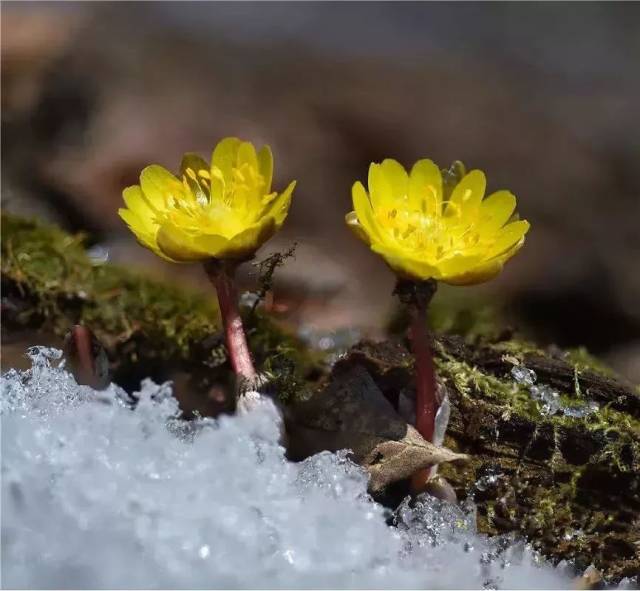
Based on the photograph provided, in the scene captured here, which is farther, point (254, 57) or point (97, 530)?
point (254, 57)

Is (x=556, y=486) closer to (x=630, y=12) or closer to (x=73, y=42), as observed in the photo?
(x=73, y=42)

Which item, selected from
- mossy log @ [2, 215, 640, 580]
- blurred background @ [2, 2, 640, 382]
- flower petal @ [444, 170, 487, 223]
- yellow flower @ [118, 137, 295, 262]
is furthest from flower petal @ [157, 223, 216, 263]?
blurred background @ [2, 2, 640, 382]

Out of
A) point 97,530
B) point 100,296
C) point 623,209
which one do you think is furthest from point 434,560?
point 623,209

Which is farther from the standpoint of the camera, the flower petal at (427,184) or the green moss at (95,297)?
the green moss at (95,297)

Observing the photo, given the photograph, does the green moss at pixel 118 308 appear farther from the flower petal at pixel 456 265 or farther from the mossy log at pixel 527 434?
the flower petal at pixel 456 265

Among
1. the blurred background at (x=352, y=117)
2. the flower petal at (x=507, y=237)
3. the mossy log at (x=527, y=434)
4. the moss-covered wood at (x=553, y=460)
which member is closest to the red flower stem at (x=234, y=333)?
the mossy log at (x=527, y=434)

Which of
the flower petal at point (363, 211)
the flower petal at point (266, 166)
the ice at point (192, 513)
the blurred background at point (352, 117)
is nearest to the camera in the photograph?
the ice at point (192, 513)
